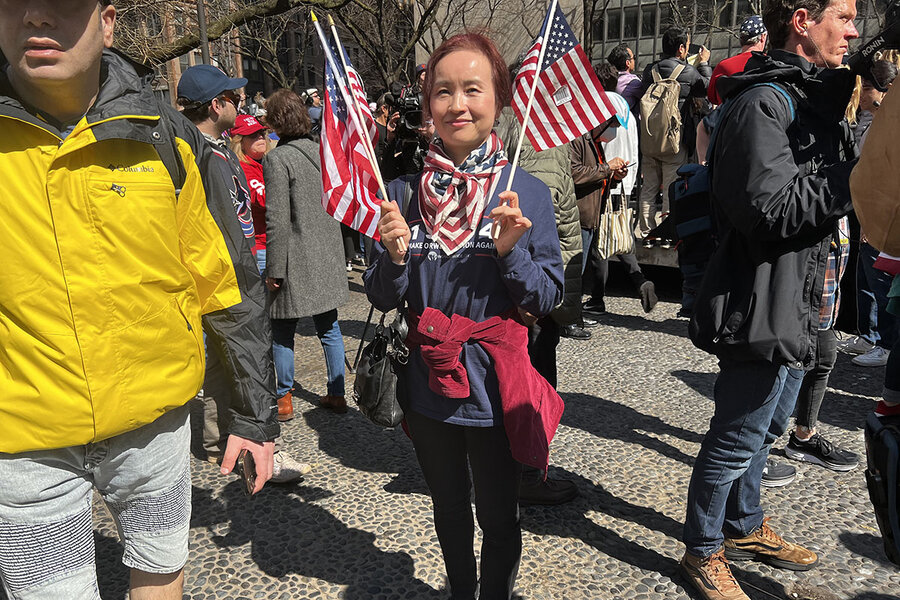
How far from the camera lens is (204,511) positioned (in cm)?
338

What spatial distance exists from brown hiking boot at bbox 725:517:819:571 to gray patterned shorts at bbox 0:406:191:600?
2.17 meters

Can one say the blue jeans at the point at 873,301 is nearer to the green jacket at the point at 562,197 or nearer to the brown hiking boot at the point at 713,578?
the green jacket at the point at 562,197

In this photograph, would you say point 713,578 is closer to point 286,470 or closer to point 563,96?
point 563,96

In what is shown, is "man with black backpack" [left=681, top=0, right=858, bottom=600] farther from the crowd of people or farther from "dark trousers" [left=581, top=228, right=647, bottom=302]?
"dark trousers" [left=581, top=228, right=647, bottom=302]

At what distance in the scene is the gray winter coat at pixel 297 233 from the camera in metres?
4.20

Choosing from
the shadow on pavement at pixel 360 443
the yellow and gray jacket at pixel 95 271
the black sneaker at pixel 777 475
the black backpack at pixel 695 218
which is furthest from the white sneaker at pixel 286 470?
the black sneaker at pixel 777 475

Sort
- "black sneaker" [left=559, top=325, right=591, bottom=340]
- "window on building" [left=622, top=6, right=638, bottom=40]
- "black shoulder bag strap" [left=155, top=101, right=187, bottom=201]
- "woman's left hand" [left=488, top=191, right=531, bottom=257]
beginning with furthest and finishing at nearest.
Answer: "window on building" [left=622, top=6, right=638, bottom=40] < "black sneaker" [left=559, top=325, right=591, bottom=340] < "woman's left hand" [left=488, top=191, right=531, bottom=257] < "black shoulder bag strap" [left=155, top=101, right=187, bottom=201]

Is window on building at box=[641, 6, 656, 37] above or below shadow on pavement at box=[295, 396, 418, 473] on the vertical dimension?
above

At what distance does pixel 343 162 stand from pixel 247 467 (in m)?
1.04

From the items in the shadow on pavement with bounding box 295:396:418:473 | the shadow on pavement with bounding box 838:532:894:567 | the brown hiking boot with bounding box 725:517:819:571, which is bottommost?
the shadow on pavement with bounding box 838:532:894:567

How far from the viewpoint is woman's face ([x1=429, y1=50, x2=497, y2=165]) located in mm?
2023

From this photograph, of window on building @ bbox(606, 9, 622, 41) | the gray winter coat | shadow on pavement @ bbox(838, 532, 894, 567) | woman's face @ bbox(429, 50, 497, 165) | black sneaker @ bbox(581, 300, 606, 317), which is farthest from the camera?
window on building @ bbox(606, 9, 622, 41)

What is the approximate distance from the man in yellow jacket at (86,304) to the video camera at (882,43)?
171 cm

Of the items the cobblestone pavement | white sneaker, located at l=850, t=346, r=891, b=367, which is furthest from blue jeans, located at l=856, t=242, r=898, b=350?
the cobblestone pavement
